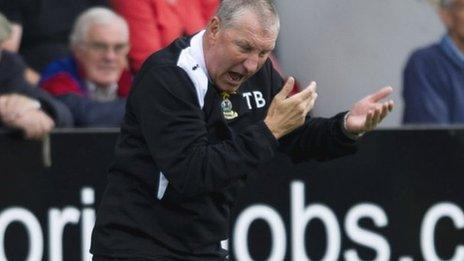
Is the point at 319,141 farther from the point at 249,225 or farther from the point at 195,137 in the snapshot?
the point at 249,225

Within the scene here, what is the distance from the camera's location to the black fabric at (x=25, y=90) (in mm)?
6270

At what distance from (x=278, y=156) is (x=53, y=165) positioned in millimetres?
1048

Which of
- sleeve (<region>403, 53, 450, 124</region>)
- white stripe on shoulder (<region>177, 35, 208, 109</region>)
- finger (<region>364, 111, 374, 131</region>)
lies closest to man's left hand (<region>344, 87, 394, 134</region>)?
finger (<region>364, 111, 374, 131</region>)

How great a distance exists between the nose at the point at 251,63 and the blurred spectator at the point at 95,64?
2358mm

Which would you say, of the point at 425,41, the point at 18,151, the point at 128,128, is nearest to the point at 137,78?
the point at 128,128

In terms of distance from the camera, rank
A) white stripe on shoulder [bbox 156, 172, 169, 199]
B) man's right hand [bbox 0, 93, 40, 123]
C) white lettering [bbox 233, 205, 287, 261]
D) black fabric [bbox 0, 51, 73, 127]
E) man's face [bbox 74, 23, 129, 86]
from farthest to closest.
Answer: man's face [bbox 74, 23, 129, 86] → white lettering [bbox 233, 205, 287, 261] → black fabric [bbox 0, 51, 73, 127] → man's right hand [bbox 0, 93, 40, 123] → white stripe on shoulder [bbox 156, 172, 169, 199]

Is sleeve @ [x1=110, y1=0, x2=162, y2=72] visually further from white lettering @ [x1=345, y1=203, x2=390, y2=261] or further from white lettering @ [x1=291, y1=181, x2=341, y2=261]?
white lettering @ [x1=345, y1=203, x2=390, y2=261]

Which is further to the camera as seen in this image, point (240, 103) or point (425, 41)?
point (425, 41)

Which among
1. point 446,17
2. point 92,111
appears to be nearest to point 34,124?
point 92,111

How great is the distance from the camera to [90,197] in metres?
6.35

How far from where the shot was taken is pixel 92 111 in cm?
650

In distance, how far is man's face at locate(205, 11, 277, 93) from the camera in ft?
13.9

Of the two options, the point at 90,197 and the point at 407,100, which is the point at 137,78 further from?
the point at 407,100

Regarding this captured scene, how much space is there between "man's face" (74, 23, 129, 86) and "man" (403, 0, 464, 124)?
147 centimetres
